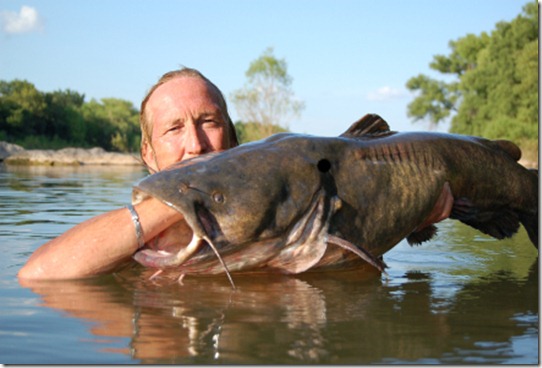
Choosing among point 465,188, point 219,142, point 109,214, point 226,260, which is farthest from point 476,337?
point 219,142

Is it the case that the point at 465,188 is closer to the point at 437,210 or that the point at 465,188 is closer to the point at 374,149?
the point at 437,210

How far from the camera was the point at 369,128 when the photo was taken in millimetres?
3371

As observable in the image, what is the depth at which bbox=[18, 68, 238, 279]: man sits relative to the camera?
2.94m

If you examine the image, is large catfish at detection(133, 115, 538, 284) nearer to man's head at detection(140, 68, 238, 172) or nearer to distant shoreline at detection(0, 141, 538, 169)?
man's head at detection(140, 68, 238, 172)

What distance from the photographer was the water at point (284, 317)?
6.95 ft

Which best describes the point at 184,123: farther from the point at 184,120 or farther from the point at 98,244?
the point at 98,244

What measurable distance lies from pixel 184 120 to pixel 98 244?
950 mm

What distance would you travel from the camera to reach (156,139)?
3.84 m

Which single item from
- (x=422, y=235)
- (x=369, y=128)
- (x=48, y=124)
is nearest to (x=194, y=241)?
(x=369, y=128)

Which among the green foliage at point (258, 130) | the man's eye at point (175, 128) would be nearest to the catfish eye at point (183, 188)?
the man's eye at point (175, 128)

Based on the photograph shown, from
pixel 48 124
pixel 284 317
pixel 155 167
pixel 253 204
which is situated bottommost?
pixel 284 317

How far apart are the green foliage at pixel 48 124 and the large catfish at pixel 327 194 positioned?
1511 inches

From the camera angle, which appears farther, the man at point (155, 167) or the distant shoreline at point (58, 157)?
the distant shoreline at point (58, 157)

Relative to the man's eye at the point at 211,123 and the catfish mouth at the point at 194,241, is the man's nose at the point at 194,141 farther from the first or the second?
the catfish mouth at the point at 194,241
